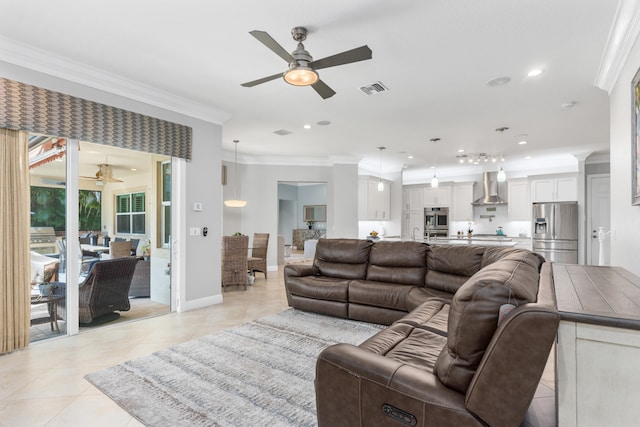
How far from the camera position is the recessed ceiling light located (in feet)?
11.5

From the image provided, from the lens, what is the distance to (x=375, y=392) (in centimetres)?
137

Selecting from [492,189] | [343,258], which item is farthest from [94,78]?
[492,189]

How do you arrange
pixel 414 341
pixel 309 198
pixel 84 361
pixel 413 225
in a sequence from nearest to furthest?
pixel 414 341 → pixel 84 361 → pixel 413 225 → pixel 309 198

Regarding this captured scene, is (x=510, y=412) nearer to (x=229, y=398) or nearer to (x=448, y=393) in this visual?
(x=448, y=393)

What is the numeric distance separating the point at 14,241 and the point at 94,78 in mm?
1797

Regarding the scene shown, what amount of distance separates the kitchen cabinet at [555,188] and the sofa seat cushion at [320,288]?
248 inches

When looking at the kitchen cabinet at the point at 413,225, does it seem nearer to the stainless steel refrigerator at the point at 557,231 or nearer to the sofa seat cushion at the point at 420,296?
the stainless steel refrigerator at the point at 557,231

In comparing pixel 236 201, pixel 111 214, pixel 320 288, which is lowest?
pixel 320 288

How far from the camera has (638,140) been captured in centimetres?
228

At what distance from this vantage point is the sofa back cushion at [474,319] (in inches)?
45.4

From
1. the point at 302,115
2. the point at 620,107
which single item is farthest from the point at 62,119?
the point at 620,107

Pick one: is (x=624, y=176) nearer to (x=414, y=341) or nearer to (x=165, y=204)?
(x=414, y=341)

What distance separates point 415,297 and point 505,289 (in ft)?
7.81

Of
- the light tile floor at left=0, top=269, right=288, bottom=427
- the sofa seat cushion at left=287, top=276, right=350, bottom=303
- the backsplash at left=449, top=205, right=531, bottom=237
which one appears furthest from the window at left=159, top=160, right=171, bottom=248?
the backsplash at left=449, top=205, right=531, bottom=237
